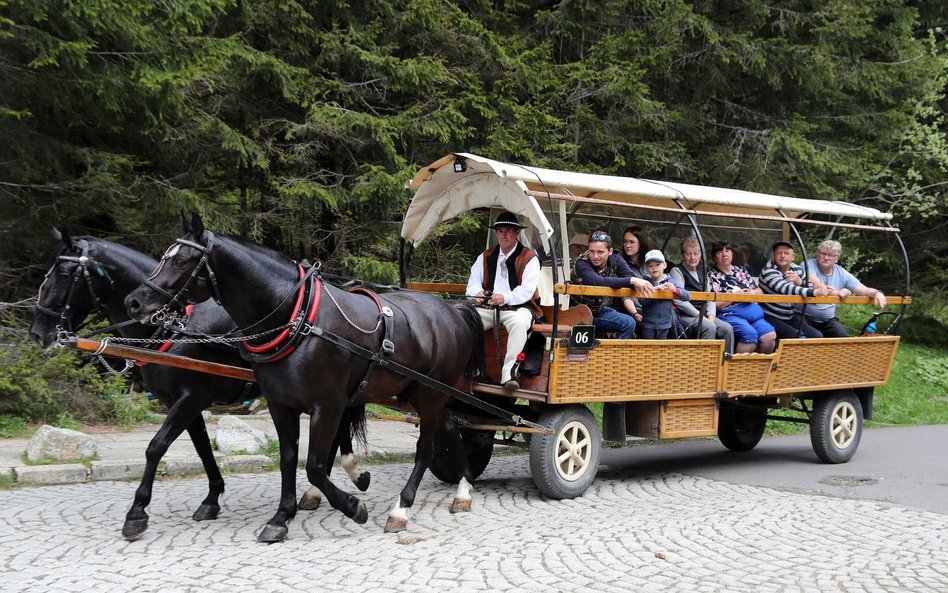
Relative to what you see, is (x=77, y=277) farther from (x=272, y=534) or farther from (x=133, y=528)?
(x=272, y=534)

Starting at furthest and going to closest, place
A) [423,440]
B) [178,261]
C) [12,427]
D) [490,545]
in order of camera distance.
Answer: [12,427] → [423,440] → [490,545] → [178,261]

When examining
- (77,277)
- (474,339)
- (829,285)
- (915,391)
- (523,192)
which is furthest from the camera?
(915,391)

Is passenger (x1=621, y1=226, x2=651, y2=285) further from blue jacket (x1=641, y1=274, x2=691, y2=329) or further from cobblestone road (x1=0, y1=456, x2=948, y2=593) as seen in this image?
cobblestone road (x1=0, y1=456, x2=948, y2=593)

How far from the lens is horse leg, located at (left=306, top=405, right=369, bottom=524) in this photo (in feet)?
19.8

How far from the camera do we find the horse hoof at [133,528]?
19.2 ft

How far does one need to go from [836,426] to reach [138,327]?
7.38 metres

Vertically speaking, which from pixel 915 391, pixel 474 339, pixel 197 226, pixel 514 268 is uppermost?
pixel 197 226

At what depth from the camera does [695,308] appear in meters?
8.77

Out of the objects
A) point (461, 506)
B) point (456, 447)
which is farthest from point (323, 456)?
point (456, 447)

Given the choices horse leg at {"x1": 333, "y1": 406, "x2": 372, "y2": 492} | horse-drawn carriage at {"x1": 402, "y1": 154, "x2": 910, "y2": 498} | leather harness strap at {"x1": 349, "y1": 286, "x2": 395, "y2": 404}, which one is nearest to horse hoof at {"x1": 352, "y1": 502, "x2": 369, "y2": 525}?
leather harness strap at {"x1": 349, "y1": 286, "x2": 395, "y2": 404}

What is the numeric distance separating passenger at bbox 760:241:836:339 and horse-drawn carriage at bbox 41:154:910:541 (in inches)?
7.0

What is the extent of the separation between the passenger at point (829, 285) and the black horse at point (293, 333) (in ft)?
16.8

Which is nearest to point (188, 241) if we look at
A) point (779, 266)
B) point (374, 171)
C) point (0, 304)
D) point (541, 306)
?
point (541, 306)

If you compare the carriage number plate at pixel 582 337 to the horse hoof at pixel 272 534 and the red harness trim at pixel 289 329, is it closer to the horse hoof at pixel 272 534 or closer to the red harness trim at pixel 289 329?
the red harness trim at pixel 289 329
